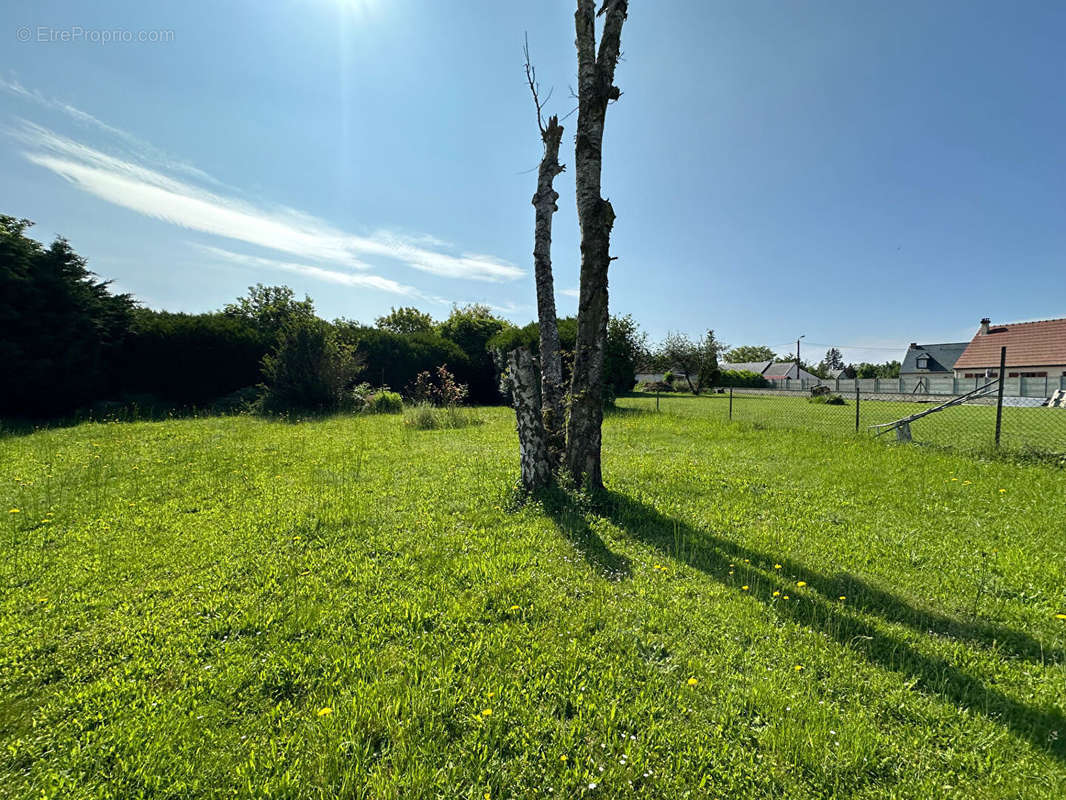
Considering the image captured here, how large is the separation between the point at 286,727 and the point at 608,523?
301cm

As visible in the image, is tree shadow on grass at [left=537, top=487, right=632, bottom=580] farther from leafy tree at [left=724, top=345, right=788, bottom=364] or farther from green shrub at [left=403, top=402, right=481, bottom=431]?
leafy tree at [left=724, top=345, right=788, bottom=364]

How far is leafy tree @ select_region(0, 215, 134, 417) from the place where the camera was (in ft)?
31.6

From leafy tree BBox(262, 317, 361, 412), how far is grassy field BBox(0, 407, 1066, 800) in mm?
7814

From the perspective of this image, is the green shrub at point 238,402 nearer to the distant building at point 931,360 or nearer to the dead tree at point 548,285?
the dead tree at point 548,285

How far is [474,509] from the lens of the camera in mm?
4434

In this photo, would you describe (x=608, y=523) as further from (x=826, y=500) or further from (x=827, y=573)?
(x=826, y=500)

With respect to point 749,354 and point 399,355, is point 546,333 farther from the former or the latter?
point 749,354

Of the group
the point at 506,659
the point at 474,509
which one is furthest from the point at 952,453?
the point at 506,659

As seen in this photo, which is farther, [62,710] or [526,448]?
[526,448]

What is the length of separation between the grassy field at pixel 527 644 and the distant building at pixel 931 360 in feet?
166

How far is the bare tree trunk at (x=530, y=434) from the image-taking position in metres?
5.05

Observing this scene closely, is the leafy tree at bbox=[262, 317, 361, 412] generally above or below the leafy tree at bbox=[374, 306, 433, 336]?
below

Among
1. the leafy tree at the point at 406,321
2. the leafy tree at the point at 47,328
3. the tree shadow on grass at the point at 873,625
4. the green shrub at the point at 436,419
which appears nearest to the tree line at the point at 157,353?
the leafy tree at the point at 47,328

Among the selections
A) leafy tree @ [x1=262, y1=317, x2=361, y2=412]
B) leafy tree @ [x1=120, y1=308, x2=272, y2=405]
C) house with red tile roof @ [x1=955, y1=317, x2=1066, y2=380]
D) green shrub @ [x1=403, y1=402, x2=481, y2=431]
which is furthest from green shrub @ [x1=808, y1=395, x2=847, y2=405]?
leafy tree @ [x1=120, y1=308, x2=272, y2=405]
